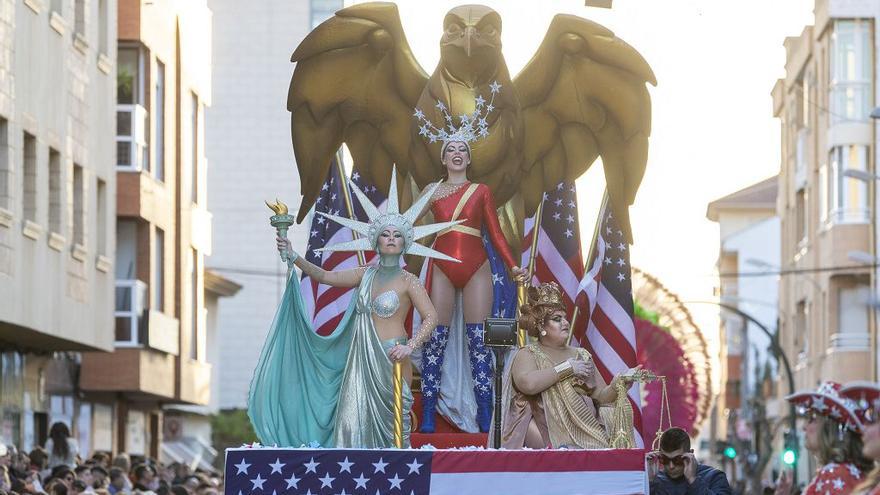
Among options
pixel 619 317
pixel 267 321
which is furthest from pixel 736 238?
pixel 619 317

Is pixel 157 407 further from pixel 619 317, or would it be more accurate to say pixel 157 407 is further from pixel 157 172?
pixel 619 317

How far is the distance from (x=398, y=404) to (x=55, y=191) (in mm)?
17287

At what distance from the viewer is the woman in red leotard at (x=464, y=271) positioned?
15.5 m

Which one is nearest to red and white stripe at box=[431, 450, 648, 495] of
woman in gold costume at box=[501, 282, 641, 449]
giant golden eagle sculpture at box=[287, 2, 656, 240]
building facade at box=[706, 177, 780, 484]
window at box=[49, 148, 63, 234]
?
woman in gold costume at box=[501, 282, 641, 449]

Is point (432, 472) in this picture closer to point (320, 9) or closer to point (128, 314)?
point (128, 314)

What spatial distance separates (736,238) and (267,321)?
3244 cm

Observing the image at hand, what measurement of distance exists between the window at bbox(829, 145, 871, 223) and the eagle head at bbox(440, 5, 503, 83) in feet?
121

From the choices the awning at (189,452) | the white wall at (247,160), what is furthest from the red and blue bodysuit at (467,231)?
the white wall at (247,160)

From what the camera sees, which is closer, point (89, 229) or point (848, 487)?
point (848, 487)

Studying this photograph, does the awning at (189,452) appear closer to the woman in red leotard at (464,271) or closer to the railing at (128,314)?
the railing at (128,314)

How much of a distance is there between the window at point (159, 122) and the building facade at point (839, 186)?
56.8 ft

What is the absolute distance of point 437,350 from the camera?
621 inches

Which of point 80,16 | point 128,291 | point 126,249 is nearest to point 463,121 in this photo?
point 80,16

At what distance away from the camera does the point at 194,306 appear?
4347 cm
